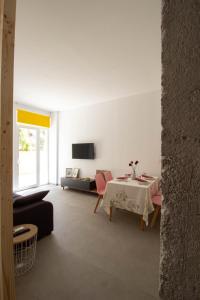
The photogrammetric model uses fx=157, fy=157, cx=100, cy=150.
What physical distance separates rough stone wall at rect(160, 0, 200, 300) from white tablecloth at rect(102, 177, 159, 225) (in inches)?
87.3

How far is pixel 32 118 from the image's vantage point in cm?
516

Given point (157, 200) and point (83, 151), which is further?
point (83, 151)

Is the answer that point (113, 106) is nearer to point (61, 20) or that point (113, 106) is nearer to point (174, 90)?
point (61, 20)

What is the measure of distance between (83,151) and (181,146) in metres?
4.66

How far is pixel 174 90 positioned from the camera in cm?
41

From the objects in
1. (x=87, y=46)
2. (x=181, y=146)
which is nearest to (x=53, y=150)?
(x=87, y=46)

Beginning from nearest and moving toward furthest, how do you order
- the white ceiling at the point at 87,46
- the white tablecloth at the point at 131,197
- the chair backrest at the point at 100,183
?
the white ceiling at the point at 87,46 < the white tablecloth at the point at 131,197 < the chair backrest at the point at 100,183

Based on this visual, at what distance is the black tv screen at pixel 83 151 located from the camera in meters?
4.84

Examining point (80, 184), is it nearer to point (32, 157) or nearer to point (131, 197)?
point (32, 157)

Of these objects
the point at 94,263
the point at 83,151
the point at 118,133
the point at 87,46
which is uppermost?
the point at 87,46

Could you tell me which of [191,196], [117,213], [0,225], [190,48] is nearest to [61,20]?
[190,48]

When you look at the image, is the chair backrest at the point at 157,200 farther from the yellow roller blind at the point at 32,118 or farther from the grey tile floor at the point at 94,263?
the yellow roller blind at the point at 32,118

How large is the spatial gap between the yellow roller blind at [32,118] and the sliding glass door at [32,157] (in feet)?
0.76

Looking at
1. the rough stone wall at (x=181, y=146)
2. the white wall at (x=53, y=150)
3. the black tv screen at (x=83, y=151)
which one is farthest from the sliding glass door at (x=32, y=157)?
the rough stone wall at (x=181, y=146)
